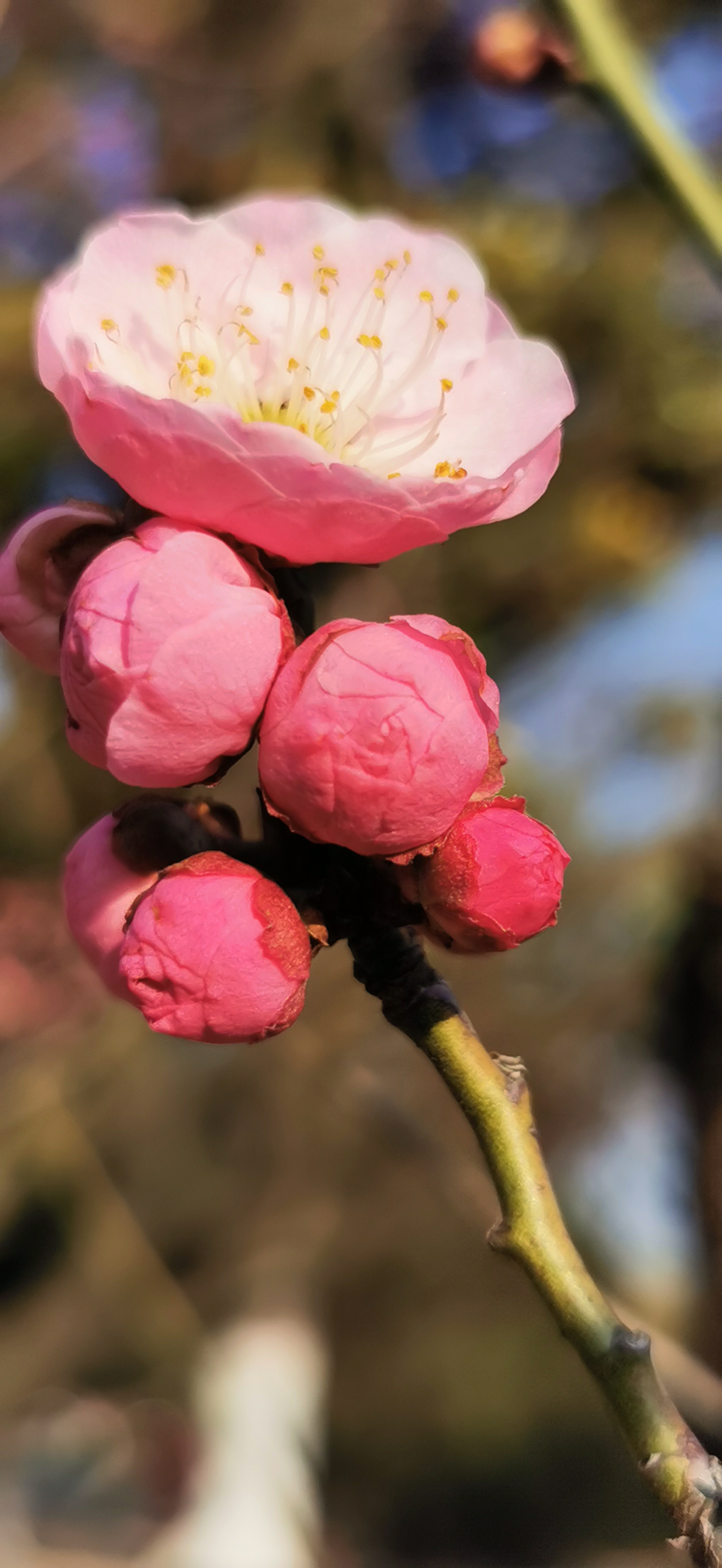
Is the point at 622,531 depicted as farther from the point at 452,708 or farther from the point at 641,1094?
the point at 452,708

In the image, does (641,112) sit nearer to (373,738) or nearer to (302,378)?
(302,378)

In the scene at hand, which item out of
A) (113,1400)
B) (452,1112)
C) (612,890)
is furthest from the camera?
(113,1400)

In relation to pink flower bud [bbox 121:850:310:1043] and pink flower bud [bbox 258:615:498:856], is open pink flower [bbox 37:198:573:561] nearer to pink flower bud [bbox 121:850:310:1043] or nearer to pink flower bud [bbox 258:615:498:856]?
pink flower bud [bbox 258:615:498:856]


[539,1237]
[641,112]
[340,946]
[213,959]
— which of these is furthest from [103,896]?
[340,946]

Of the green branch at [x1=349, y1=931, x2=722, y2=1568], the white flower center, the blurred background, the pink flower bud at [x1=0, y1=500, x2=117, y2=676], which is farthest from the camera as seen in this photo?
the blurred background

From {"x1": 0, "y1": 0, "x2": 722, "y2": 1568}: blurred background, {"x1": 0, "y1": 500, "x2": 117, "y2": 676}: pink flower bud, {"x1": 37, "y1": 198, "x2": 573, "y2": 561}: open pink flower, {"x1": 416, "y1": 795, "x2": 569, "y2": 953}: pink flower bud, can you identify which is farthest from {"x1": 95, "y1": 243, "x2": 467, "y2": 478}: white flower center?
{"x1": 0, "y1": 0, "x2": 722, "y2": 1568}: blurred background

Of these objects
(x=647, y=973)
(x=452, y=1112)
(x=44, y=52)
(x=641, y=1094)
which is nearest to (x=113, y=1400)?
(x=452, y=1112)

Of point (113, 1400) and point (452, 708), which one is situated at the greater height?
point (452, 708)
